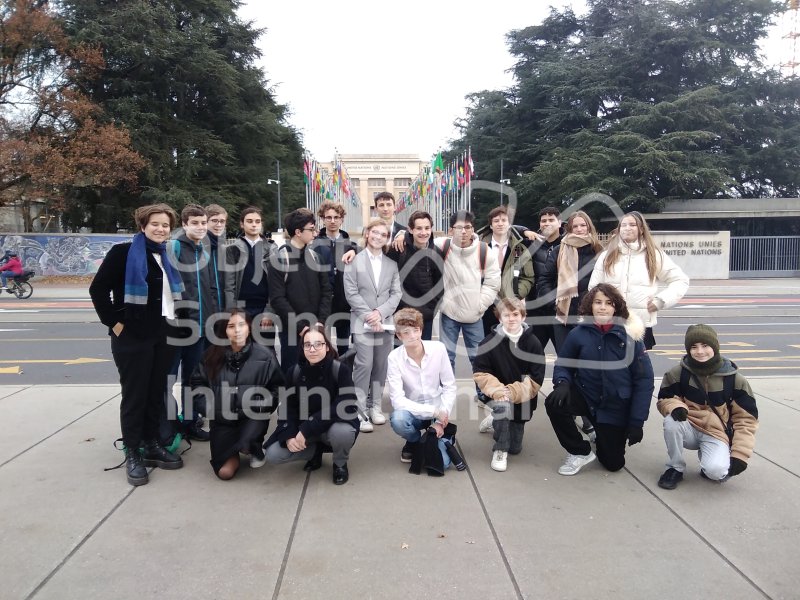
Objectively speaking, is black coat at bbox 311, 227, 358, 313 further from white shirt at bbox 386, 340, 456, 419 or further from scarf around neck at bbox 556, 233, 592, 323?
scarf around neck at bbox 556, 233, 592, 323

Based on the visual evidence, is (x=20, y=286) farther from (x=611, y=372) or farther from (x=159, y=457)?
(x=611, y=372)

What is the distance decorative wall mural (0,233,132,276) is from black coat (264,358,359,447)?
23303mm

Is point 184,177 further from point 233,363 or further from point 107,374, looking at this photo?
point 233,363

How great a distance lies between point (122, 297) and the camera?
3.86 m

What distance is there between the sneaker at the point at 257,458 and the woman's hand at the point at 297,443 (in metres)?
0.37

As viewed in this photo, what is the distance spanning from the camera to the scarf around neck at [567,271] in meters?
4.98

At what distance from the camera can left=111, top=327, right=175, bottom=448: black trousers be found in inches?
154

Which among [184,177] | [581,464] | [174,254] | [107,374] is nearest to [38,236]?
[184,177]

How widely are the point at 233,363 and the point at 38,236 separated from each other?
81.9 feet

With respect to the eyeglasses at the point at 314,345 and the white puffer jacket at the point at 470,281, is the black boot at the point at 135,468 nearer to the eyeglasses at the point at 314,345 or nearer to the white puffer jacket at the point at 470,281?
the eyeglasses at the point at 314,345

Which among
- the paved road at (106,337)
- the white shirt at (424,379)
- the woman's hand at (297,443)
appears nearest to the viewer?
the woman's hand at (297,443)

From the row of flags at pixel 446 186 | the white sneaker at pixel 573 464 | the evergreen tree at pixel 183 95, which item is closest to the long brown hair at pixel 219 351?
the white sneaker at pixel 573 464

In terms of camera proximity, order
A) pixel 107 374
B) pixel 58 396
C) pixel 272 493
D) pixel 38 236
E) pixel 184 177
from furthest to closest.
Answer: pixel 184 177, pixel 38 236, pixel 107 374, pixel 58 396, pixel 272 493

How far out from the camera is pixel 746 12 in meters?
32.3
